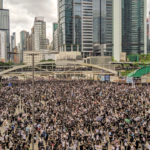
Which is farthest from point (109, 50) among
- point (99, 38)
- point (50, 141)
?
point (50, 141)

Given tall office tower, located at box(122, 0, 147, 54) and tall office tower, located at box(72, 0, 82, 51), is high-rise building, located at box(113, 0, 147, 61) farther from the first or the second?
tall office tower, located at box(72, 0, 82, 51)

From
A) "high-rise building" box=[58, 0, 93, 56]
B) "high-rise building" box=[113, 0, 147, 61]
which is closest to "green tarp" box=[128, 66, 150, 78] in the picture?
"high-rise building" box=[58, 0, 93, 56]

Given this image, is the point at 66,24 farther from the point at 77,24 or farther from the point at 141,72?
the point at 141,72

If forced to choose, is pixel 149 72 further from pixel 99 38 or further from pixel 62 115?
pixel 99 38

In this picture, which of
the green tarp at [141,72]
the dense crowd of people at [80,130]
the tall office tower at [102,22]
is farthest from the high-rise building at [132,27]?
the dense crowd of people at [80,130]

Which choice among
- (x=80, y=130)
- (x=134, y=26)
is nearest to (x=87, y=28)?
(x=134, y=26)

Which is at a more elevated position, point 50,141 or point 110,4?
point 110,4
